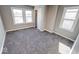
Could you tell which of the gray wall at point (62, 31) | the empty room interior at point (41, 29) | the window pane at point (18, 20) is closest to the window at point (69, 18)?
the empty room interior at point (41, 29)

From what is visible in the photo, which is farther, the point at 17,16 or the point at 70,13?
the point at 17,16

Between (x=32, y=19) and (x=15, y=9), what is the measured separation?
1241mm

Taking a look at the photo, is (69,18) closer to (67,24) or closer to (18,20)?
(67,24)

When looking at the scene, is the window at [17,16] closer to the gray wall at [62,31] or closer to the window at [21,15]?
the window at [21,15]

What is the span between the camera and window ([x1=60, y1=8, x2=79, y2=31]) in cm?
244

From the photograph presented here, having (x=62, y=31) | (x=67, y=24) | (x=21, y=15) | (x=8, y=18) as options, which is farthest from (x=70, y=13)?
(x=8, y=18)

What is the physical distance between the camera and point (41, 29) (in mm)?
3609

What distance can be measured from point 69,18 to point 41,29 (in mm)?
1633

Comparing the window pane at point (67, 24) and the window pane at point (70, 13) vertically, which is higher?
the window pane at point (70, 13)

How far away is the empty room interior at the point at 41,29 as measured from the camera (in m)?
2.11

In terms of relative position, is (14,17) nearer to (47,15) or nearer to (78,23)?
(47,15)

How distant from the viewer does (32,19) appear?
4082 millimetres
